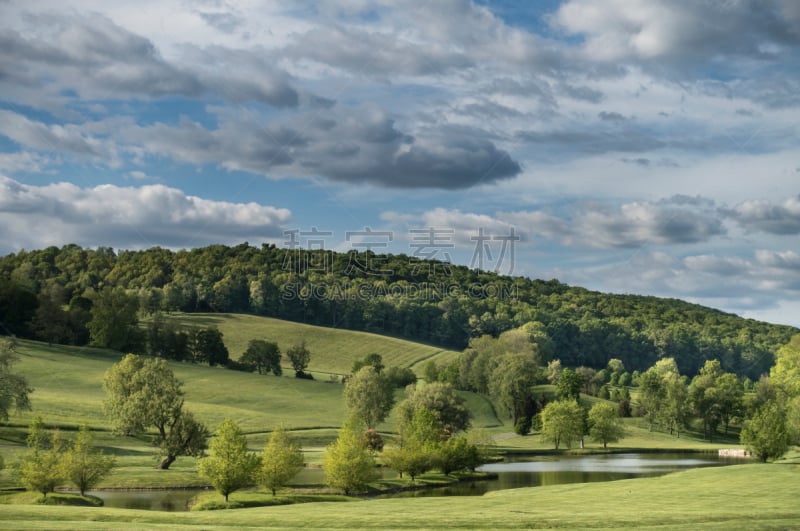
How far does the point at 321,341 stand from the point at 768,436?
11040 cm

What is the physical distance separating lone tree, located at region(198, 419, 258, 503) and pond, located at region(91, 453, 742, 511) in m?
2.51

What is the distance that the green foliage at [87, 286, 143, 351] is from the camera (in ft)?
451

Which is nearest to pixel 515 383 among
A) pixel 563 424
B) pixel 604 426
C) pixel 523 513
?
pixel 604 426

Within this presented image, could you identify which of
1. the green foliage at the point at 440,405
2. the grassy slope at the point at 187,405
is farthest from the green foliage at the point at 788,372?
the green foliage at the point at 440,405

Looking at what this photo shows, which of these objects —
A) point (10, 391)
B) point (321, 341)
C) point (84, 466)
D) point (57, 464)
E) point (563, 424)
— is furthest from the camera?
point (321, 341)

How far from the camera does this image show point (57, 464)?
50812 millimetres

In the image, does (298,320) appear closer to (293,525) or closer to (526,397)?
(526,397)

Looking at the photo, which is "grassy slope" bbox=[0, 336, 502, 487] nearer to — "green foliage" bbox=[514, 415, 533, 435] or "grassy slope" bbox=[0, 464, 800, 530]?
"green foliage" bbox=[514, 415, 533, 435]

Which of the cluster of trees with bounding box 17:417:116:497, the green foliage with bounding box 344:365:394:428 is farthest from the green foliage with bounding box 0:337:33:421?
the green foliage with bounding box 344:365:394:428

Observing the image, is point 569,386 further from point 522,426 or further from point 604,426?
point 604,426

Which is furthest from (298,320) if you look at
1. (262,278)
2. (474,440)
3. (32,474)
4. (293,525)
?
(293,525)

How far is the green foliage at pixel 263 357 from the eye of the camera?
142 m

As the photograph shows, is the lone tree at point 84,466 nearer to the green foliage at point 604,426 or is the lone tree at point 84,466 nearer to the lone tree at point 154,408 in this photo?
the lone tree at point 154,408

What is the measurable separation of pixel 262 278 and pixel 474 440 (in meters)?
123
